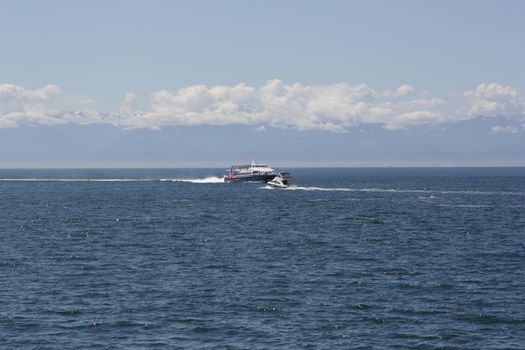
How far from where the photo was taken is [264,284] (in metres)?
68.7

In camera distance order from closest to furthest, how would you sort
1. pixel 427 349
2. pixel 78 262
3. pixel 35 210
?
pixel 427 349
pixel 78 262
pixel 35 210

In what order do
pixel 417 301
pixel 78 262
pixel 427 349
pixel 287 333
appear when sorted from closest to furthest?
1. pixel 427 349
2. pixel 287 333
3. pixel 417 301
4. pixel 78 262

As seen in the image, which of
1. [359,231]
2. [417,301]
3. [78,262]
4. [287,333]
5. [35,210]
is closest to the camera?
[287,333]

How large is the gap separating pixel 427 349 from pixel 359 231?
6788 centimetres

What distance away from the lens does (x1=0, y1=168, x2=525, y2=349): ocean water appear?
51219 mm

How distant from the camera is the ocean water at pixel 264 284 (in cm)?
5122

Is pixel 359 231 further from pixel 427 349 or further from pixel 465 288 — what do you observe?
pixel 427 349

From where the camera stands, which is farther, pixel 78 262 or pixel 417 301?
pixel 78 262

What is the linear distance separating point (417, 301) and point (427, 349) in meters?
13.5

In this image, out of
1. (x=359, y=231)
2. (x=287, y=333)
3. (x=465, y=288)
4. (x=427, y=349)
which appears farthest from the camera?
(x=359, y=231)

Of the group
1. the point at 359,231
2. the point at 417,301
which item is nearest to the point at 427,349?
the point at 417,301

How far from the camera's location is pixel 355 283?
69375 mm

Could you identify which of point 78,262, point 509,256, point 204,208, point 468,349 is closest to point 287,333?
point 468,349

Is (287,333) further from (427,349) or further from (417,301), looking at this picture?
(417,301)
